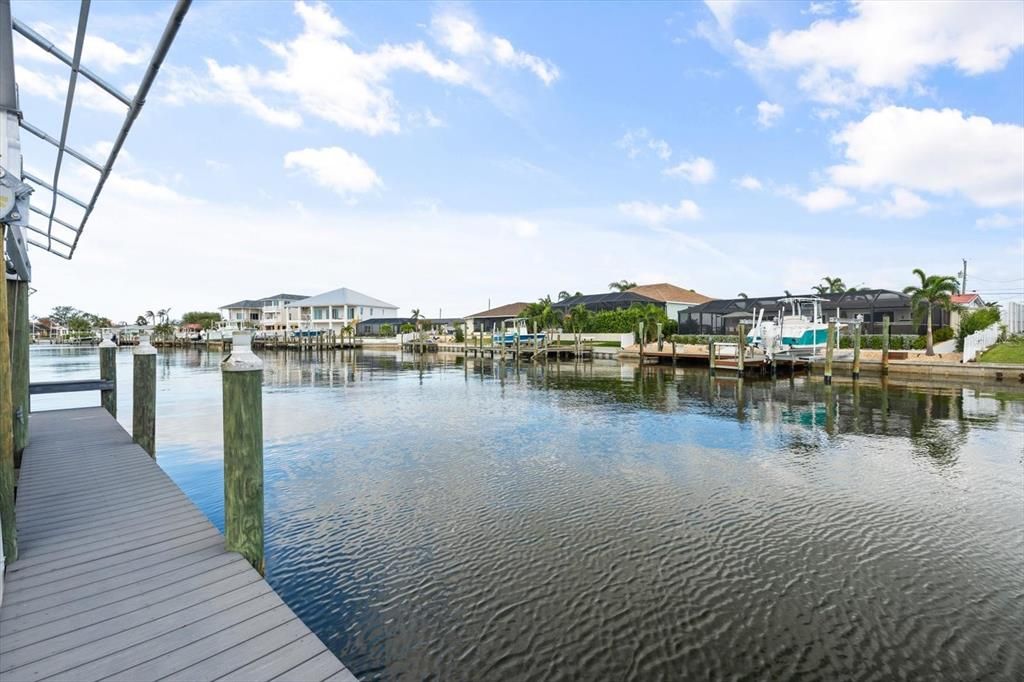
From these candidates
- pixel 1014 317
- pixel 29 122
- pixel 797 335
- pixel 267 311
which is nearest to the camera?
pixel 29 122

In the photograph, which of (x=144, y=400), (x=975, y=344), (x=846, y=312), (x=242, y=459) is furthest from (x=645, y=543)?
(x=846, y=312)

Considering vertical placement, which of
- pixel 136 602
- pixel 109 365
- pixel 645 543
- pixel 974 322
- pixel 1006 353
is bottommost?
pixel 645 543

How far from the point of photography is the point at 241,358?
16.4ft

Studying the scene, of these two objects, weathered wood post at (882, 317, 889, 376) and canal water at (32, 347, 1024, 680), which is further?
weathered wood post at (882, 317, 889, 376)

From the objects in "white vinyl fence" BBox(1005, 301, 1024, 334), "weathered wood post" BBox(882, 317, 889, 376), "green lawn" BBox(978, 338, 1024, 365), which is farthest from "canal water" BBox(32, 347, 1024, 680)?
"white vinyl fence" BBox(1005, 301, 1024, 334)

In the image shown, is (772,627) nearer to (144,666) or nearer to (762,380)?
(144,666)

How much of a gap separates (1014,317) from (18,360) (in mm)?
50713

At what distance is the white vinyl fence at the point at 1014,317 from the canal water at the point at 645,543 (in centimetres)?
2832

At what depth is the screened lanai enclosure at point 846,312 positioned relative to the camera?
4116 cm

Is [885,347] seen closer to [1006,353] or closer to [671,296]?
[1006,353]

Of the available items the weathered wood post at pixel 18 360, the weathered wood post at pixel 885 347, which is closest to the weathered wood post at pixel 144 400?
the weathered wood post at pixel 18 360

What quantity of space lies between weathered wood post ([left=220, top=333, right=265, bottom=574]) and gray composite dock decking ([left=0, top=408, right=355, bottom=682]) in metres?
0.21

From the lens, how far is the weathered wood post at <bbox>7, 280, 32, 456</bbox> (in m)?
7.70

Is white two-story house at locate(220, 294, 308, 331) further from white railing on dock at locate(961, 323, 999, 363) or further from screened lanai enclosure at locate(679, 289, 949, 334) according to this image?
white railing on dock at locate(961, 323, 999, 363)
